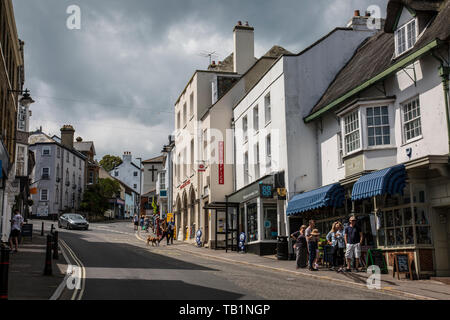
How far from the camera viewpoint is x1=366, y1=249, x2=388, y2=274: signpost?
17.2 meters

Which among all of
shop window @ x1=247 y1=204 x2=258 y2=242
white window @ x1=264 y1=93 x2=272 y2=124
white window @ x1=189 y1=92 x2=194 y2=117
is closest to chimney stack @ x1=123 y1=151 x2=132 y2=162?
white window @ x1=189 y1=92 x2=194 y2=117

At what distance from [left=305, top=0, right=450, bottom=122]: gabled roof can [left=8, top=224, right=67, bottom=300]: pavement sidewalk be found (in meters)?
12.3

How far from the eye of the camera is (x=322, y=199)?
20672mm

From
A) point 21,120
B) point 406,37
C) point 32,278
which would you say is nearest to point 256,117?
point 406,37

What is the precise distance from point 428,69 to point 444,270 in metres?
6.29

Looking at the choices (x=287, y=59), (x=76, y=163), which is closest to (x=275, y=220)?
(x=287, y=59)

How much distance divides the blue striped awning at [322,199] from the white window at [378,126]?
2.59 m

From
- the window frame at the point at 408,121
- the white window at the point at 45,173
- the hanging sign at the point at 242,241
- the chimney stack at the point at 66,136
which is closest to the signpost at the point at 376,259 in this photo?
the window frame at the point at 408,121

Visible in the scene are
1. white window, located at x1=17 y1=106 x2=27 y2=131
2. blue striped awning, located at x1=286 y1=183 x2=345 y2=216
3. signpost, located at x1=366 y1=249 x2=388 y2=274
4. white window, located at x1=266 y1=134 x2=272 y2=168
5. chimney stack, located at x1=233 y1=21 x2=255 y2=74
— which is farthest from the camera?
chimney stack, located at x1=233 y1=21 x2=255 y2=74

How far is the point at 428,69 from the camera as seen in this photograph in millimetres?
16719

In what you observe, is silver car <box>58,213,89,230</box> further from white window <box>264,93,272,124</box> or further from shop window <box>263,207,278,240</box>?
white window <box>264,93,272,124</box>

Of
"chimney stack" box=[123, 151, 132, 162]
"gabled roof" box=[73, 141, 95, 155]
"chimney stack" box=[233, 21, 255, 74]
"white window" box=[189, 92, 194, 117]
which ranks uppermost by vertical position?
"chimney stack" box=[123, 151, 132, 162]

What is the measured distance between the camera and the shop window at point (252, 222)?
2819 centimetres
